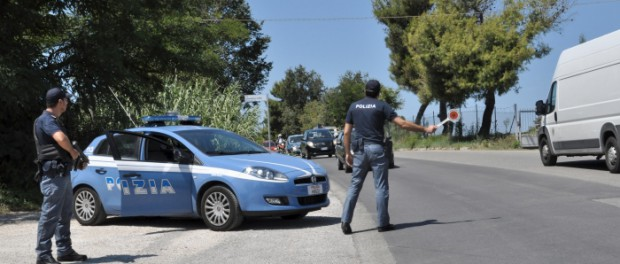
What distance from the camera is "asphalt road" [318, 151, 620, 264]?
6864mm

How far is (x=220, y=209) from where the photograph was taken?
9148mm

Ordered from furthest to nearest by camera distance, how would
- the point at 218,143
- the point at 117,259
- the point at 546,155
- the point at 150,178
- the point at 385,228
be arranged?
the point at 546,155
the point at 218,143
the point at 150,178
the point at 385,228
the point at 117,259

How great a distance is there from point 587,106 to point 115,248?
1189cm

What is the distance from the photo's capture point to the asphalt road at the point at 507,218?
22.5 feet

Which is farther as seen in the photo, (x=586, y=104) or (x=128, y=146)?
(x=586, y=104)

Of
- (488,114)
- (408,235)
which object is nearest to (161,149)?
(408,235)

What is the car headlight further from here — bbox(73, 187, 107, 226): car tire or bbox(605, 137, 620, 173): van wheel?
bbox(605, 137, 620, 173): van wheel

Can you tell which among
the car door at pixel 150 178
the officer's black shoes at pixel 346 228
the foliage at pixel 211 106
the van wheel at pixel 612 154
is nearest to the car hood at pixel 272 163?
the car door at pixel 150 178

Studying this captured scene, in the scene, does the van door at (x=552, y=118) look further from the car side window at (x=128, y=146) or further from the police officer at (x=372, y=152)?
the car side window at (x=128, y=146)

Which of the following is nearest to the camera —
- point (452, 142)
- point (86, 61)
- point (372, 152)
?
point (372, 152)

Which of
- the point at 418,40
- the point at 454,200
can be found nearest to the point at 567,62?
the point at 454,200

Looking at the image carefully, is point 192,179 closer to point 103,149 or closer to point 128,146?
point 128,146

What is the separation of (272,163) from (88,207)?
9.47 ft

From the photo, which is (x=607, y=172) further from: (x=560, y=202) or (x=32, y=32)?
(x=32, y=32)
